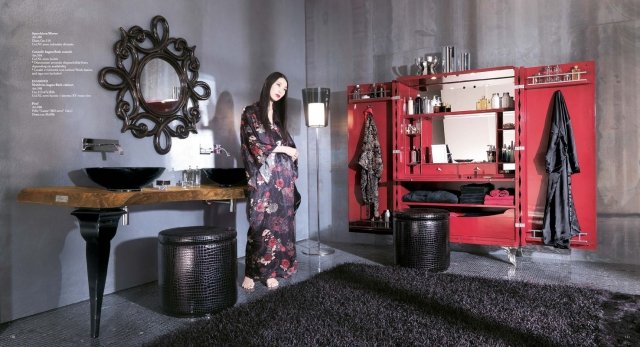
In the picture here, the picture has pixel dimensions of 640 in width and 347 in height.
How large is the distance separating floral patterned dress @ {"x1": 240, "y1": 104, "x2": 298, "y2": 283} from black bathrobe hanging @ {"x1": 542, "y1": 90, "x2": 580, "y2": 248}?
2.51 m

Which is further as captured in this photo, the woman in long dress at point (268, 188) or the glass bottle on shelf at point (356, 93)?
the glass bottle on shelf at point (356, 93)

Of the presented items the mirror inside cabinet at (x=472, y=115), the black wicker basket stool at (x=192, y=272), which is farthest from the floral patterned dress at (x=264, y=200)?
the mirror inside cabinet at (x=472, y=115)

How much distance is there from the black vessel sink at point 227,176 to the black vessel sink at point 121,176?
0.81m

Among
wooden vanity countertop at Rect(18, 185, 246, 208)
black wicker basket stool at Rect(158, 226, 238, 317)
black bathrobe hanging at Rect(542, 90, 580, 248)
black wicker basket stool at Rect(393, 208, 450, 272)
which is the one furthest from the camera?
black bathrobe hanging at Rect(542, 90, 580, 248)

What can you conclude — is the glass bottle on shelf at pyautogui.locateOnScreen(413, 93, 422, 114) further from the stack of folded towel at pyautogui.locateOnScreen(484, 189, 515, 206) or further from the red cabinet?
the stack of folded towel at pyautogui.locateOnScreen(484, 189, 515, 206)

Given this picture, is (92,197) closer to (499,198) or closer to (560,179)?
(499,198)

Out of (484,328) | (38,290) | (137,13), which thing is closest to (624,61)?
(484,328)

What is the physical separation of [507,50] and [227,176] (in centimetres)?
337

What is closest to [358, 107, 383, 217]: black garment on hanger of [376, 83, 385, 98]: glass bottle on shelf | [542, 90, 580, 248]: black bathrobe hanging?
[376, 83, 385, 98]: glass bottle on shelf

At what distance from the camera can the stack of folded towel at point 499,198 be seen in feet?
15.1

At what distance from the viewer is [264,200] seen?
3803mm

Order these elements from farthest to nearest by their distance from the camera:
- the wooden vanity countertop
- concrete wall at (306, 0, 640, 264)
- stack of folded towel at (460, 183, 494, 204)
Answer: stack of folded towel at (460, 183, 494, 204) < concrete wall at (306, 0, 640, 264) < the wooden vanity countertop

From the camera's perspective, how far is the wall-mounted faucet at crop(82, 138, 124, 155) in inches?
135

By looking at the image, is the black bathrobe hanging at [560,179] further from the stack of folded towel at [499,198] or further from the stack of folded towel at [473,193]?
the stack of folded towel at [473,193]
